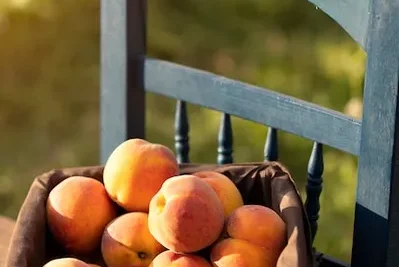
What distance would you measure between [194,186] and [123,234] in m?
0.10

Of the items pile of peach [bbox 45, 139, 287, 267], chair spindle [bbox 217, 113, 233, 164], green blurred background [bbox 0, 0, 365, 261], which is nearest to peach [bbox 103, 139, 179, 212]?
pile of peach [bbox 45, 139, 287, 267]

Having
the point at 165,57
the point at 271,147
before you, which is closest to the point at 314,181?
the point at 271,147

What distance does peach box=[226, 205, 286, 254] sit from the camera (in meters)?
0.77

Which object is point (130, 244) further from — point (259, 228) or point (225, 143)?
point (225, 143)

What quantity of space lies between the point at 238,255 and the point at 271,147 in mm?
295

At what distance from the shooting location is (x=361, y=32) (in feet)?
2.79

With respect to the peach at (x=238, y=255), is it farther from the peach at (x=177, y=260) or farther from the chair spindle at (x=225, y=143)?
the chair spindle at (x=225, y=143)

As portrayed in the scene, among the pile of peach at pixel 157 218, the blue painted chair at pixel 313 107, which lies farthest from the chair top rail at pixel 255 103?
the pile of peach at pixel 157 218

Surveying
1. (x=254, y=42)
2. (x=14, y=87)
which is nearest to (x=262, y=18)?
(x=254, y=42)

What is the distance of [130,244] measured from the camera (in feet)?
2.63

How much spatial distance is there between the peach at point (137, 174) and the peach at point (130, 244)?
23mm

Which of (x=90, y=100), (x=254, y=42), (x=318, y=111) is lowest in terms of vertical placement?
(x=90, y=100)

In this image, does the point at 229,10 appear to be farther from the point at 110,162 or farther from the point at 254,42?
the point at 110,162

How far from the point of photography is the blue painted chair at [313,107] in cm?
82
